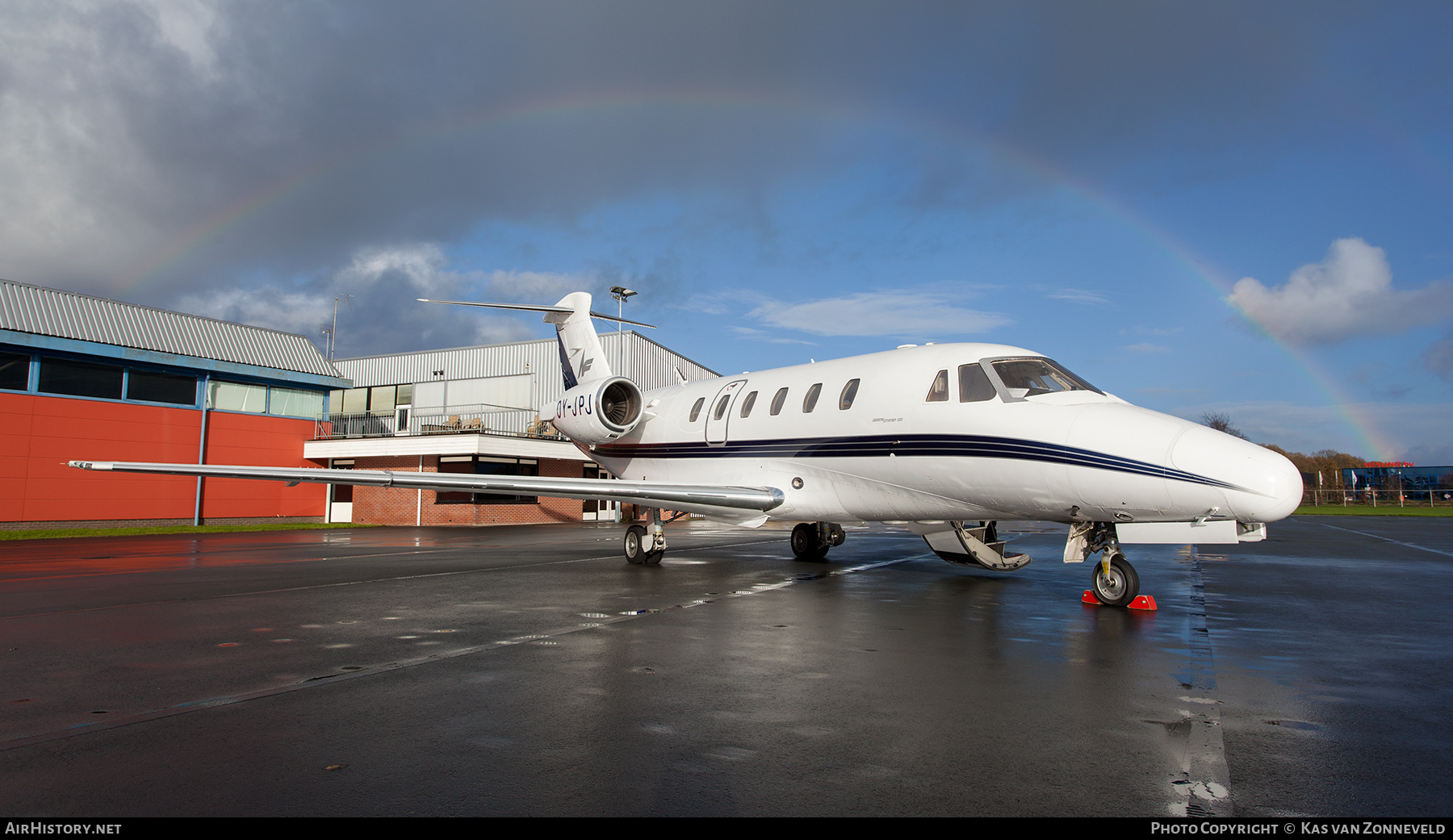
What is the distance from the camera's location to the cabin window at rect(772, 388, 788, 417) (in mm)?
12211

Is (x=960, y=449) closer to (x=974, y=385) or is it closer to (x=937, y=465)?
(x=937, y=465)

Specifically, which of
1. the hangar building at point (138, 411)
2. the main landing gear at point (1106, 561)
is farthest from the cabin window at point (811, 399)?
the hangar building at point (138, 411)

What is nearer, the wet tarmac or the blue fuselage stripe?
the wet tarmac

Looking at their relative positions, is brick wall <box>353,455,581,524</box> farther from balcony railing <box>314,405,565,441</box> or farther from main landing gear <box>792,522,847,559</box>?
main landing gear <box>792,522,847,559</box>

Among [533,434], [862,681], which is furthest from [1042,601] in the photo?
[533,434]

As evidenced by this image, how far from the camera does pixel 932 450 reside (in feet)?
31.3

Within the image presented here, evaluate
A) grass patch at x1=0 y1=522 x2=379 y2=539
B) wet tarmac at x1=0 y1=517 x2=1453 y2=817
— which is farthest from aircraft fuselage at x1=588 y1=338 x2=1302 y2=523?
grass patch at x1=0 y1=522 x2=379 y2=539

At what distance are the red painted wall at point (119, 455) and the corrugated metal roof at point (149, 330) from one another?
8.44 ft

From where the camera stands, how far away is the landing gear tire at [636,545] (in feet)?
43.8

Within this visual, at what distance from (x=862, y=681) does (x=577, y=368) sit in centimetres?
1373

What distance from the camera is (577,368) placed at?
58.9ft

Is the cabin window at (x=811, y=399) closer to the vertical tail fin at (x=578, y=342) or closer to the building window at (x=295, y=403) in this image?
the vertical tail fin at (x=578, y=342)

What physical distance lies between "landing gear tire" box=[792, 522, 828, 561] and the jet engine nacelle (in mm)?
3890

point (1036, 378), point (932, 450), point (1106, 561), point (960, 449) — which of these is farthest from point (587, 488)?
point (1106, 561)
